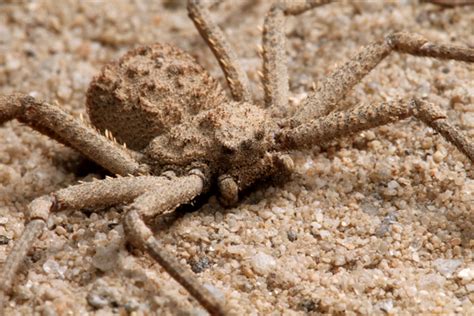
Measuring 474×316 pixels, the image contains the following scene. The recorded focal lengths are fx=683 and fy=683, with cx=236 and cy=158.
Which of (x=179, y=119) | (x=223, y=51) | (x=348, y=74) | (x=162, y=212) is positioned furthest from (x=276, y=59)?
(x=162, y=212)

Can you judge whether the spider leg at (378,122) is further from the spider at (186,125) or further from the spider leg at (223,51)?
the spider leg at (223,51)

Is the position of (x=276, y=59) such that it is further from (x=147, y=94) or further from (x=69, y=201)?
(x=69, y=201)

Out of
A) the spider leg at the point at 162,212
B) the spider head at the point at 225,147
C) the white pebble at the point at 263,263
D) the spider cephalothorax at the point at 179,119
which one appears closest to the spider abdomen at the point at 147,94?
the spider cephalothorax at the point at 179,119

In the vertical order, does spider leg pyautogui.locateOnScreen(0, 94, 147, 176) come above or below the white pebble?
above

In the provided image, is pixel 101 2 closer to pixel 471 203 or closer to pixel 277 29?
pixel 277 29

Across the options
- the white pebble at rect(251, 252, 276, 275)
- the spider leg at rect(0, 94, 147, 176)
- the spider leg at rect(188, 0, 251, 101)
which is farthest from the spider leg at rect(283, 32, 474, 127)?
the spider leg at rect(0, 94, 147, 176)

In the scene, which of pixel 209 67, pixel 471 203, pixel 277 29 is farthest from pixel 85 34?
pixel 471 203

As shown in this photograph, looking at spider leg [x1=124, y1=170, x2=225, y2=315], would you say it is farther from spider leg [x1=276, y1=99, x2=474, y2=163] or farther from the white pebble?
spider leg [x1=276, y1=99, x2=474, y2=163]
